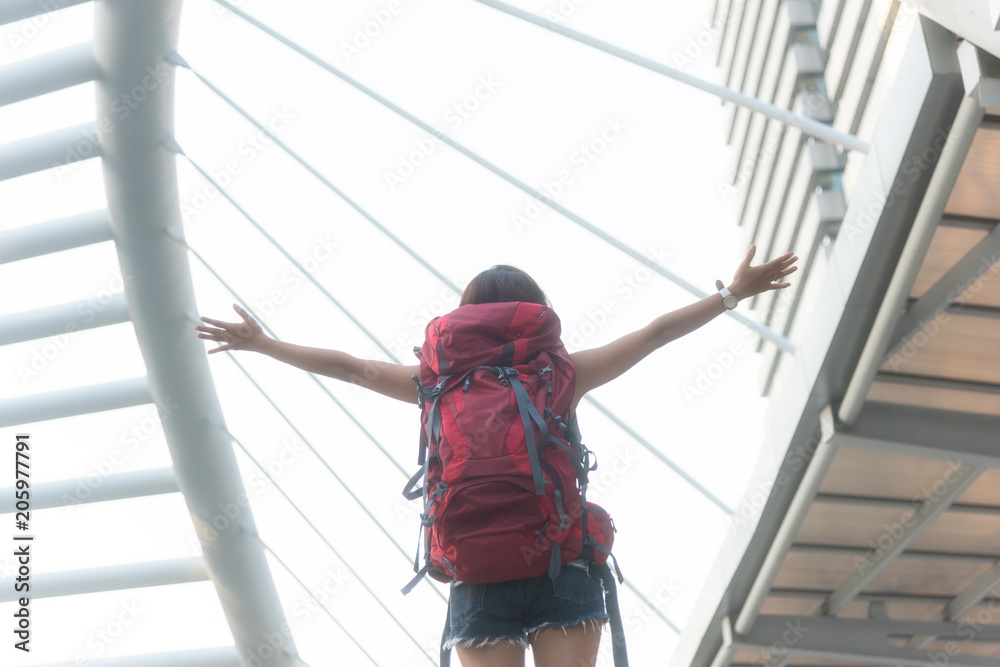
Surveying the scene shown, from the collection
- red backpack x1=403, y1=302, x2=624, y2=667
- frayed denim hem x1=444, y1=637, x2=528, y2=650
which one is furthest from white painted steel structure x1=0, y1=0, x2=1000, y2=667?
frayed denim hem x1=444, y1=637, x2=528, y2=650

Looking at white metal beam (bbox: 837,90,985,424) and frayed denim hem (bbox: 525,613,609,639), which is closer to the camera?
frayed denim hem (bbox: 525,613,609,639)

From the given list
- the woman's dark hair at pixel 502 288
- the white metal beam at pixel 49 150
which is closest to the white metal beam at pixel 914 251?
the woman's dark hair at pixel 502 288

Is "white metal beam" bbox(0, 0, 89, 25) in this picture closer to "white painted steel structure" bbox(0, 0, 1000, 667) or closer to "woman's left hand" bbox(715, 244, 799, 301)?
"white painted steel structure" bbox(0, 0, 1000, 667)

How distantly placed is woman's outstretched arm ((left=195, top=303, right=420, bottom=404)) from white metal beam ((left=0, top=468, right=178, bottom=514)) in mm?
7507

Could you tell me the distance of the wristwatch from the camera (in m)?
3.15

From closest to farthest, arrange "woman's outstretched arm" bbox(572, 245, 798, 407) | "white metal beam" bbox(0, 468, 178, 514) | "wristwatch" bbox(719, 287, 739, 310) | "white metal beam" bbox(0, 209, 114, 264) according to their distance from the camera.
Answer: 1. "woman's outstretched arm" bbox(572, 245, 798, 407)
2. "wristwatch" bbox(719, 287, 739, 310)
3. "white metal beam" bbox(0, 209, 114, 264)
4. "white metal beam" bbox(0, 468, 178, 514)

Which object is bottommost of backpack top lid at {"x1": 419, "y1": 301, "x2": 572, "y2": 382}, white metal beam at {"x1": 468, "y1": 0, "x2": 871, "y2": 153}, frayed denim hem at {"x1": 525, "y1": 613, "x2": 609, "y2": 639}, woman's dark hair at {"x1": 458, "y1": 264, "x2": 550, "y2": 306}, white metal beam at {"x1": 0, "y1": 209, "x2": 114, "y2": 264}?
frayed denim hem at {"x1": 525, "y1": 613, "x2": 609, "y2": 639}

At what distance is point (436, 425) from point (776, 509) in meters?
4.86

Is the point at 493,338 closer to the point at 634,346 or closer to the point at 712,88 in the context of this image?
the point at 634,346

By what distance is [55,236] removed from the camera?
8859 mm

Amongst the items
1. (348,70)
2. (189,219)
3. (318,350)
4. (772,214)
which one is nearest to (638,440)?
(348,70)

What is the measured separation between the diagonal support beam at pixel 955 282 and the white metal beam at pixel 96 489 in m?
7.61

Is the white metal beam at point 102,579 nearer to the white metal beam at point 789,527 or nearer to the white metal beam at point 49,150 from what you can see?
the white metal beam at point 49,150

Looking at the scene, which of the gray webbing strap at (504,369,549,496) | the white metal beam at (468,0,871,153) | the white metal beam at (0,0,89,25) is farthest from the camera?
the white metal beam at (0,0,89,25)
